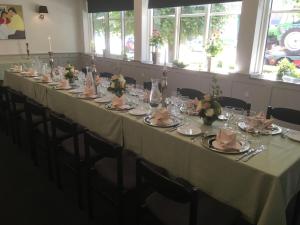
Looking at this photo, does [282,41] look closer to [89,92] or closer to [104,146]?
[89,92]

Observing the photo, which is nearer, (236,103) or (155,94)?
(155,94)

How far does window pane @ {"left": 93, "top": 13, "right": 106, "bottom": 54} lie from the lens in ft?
22.4

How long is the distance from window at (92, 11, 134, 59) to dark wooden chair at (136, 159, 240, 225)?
15.6 feet

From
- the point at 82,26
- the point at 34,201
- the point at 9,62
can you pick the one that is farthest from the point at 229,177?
the point at 82,26

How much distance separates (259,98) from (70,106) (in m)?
2.55

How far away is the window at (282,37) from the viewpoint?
11.0 ft

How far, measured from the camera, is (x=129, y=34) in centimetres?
601

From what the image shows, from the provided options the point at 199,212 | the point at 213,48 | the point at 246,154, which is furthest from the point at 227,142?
the point at 213,48

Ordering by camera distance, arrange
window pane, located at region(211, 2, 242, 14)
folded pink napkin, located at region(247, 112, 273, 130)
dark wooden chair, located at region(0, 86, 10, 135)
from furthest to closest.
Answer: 1. window pane, located at region(211, 2, 242, 14)
2. dark wooden chair, located at region(0, 86, 10, 135)
3. folded pink napkin, located at region(247, 112, 273, 130)

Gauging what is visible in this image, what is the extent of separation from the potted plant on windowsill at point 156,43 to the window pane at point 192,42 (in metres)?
0.44

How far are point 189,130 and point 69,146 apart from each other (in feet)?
3.93

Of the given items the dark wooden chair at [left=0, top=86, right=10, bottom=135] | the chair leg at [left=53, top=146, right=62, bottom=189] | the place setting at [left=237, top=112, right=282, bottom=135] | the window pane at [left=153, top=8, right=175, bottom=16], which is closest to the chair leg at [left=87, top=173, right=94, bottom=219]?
the chair leg at [left=53, top=146, right=62, bottom=189]

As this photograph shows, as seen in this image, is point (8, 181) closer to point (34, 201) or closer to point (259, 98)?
point (34, 201)

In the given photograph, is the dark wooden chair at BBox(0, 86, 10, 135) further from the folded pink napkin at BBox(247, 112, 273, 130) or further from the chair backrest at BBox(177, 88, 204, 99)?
the folded pink napkin at BBox(247, 112, 273, 130)
